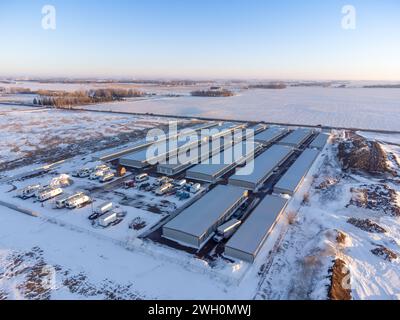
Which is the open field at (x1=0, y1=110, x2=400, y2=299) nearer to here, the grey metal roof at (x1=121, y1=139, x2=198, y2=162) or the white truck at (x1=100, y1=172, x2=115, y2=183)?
the white truck at (x1=100, y1=172, x2=115, y2=183)

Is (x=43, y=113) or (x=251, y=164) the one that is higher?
(x=43, y=113)

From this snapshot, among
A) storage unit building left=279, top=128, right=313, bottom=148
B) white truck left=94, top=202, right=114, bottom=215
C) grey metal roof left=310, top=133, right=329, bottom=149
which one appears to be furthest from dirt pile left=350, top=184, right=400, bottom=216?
white truck left=94, top=202, right=114, bottom=215

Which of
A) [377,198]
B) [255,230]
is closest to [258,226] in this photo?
[255,230]
